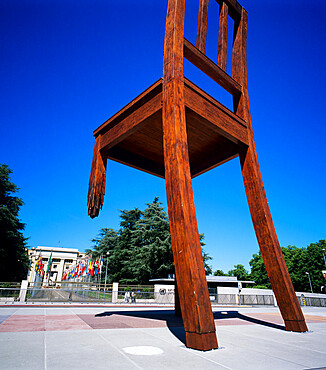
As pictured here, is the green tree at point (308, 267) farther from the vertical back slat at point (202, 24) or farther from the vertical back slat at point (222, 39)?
the vertical back slat at point (202, 24)

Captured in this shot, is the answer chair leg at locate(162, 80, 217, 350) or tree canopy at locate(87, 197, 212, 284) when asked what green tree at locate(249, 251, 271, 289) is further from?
chair leg at locate(162, 80, 217, 350)

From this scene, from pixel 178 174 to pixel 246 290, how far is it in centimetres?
3359

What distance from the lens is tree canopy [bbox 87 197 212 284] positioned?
3656cm

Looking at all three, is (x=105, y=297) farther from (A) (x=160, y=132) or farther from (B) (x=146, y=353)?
(B) (x=146, y=353)

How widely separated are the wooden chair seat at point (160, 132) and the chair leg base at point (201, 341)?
15.0 ft

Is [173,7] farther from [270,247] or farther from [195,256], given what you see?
[270,247]

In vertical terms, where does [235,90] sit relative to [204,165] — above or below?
above

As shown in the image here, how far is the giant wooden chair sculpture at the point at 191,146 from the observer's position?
4.29 m

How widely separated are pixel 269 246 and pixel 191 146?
419 centimetres

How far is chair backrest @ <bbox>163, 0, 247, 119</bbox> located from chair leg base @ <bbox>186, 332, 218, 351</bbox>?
5.06 metres

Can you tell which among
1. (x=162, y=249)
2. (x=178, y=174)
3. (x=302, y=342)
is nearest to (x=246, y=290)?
(x=162, y=249)

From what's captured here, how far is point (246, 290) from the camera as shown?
33.1 metres

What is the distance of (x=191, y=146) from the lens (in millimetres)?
8812

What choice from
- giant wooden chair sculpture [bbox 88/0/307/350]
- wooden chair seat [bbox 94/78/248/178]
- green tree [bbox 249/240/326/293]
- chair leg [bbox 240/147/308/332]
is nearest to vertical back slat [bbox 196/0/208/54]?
giant wooden chair sculpture [bbox 88/0/307/350]
